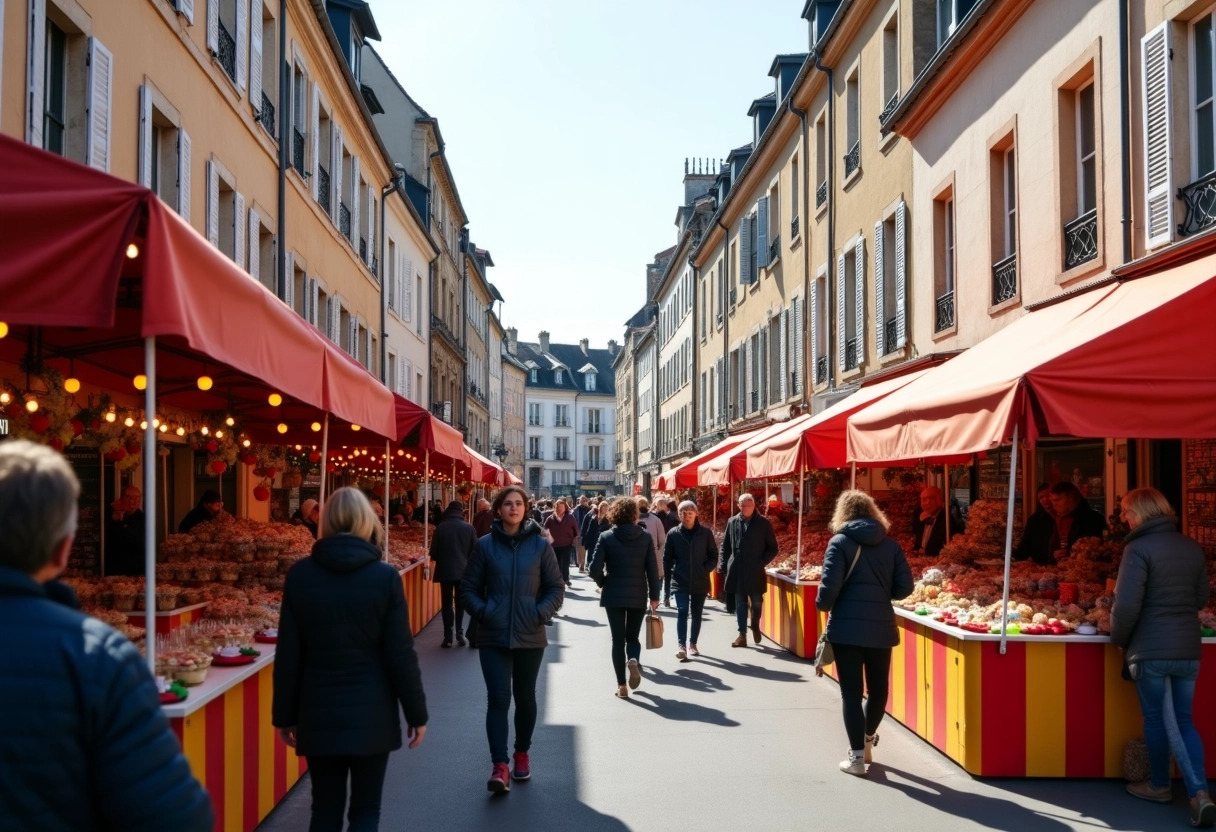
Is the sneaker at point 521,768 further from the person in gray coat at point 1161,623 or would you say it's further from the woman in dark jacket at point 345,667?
the person in gray coat at point 1161,623

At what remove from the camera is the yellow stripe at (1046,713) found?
307 inches

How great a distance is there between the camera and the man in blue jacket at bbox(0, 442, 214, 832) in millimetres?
2416

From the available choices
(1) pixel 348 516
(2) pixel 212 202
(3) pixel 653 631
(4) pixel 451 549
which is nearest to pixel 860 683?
(3) pixel 653 631

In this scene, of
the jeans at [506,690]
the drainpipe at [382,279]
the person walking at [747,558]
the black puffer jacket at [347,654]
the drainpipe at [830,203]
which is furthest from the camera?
the drainpipe at [382,279]

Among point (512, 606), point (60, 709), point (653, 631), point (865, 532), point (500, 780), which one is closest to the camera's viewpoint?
point (60, 709)

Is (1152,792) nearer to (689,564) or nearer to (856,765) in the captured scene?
(856,765)

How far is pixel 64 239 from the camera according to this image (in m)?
4.34

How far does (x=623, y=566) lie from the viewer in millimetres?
11055

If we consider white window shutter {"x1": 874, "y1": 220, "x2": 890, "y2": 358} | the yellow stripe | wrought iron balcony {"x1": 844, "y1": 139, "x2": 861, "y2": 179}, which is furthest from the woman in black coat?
wrought iron balcony {"x1": 844, "y1": 139, "x2": 861, "y2": 179}

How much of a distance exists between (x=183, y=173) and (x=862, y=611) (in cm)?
953

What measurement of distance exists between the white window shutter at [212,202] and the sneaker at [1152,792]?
1171cm

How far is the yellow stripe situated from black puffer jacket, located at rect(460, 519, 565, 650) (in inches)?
125

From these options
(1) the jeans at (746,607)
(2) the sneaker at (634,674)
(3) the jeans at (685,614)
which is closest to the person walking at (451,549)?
(3) the jeans at (685,614)

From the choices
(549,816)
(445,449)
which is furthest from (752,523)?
(549,816)
